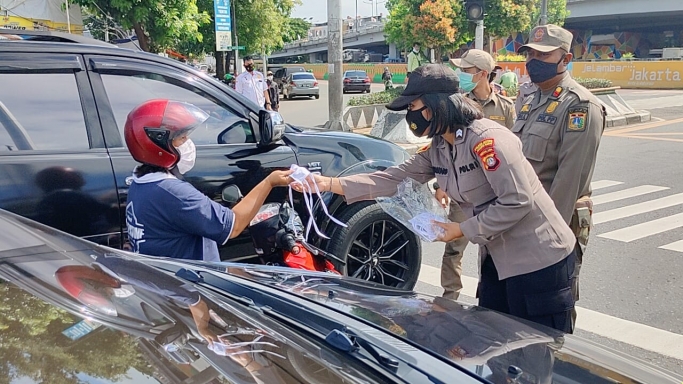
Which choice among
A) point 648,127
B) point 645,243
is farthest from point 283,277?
point 648,127

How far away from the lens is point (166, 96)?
12.1ft

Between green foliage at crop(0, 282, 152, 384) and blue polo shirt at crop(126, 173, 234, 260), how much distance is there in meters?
1.01

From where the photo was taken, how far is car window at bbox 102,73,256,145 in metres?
3.49

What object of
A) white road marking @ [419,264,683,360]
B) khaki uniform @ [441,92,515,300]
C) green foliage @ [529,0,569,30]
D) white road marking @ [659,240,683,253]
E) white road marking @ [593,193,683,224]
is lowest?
white road marking @ [419,264,683,360]

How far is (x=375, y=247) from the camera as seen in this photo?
4324mm

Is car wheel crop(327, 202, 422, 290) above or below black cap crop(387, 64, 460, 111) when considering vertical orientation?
below

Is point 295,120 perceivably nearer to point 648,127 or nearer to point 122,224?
point 648,127

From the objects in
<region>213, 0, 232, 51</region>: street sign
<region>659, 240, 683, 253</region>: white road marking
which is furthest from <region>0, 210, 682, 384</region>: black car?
<region>213, 0, 232, 51</region>: street sign

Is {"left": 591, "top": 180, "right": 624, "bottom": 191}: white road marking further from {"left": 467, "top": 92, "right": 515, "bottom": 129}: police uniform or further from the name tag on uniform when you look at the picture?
the name tag on uniform

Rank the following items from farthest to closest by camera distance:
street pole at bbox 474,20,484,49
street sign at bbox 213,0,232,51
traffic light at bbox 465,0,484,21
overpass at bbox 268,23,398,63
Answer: overpass at bbox 268,23,398,63 → street sign at bbox 213,0,232,51 → street pole at bbox 474,20,484,49 → traffic light at bbox 465,0,484,21

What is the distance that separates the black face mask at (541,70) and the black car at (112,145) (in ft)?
4.56

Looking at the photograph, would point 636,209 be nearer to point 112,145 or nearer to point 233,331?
point 112,145

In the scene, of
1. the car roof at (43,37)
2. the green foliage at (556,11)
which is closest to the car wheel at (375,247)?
the car roof at (43,37)

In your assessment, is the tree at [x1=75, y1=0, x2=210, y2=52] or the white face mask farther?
the tree at [x1=75, y1=0, x2=210, y2=52]
